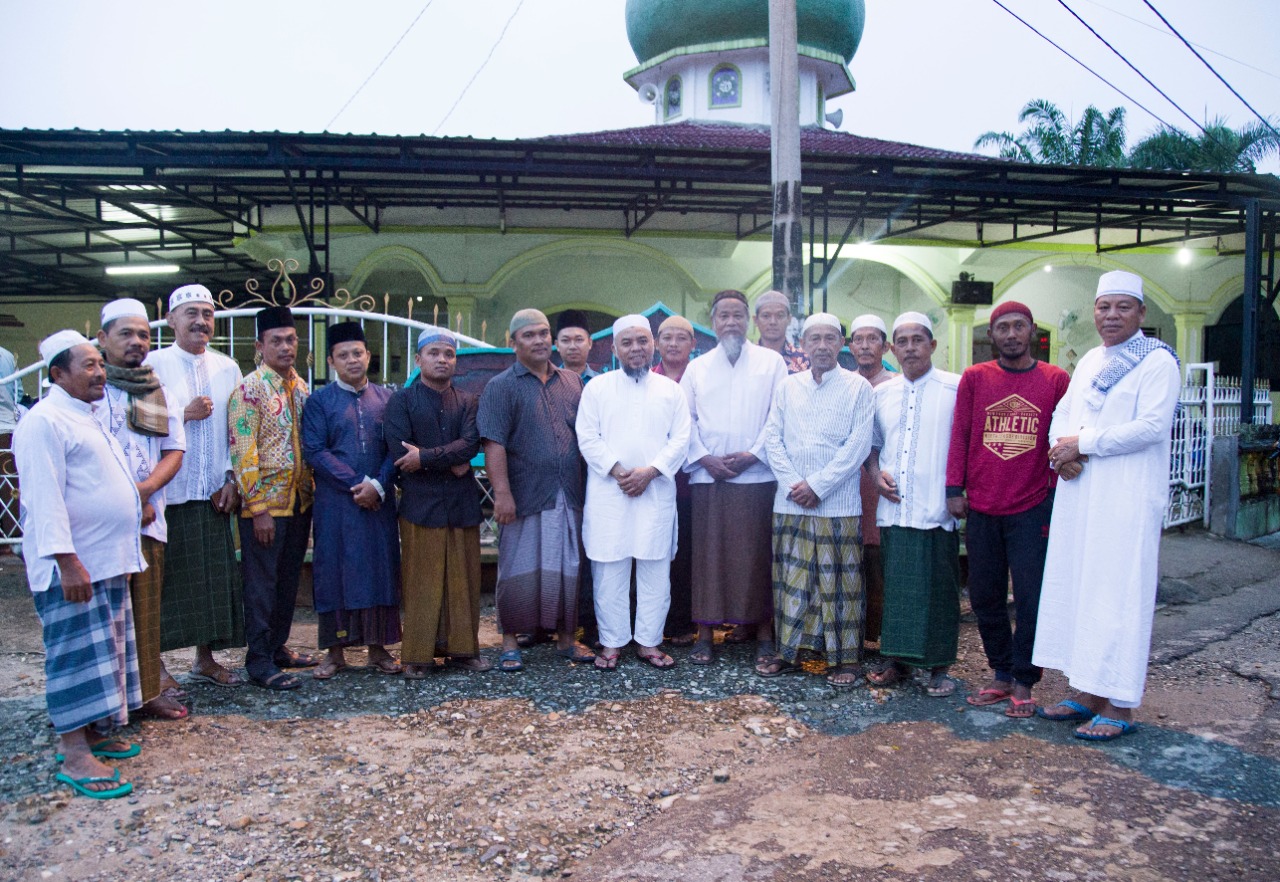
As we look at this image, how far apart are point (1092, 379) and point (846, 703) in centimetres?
168

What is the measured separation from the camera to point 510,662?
14.4 ft

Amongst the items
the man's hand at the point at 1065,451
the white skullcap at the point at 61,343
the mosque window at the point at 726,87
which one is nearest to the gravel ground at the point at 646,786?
the man's hand at the point at 1065,451

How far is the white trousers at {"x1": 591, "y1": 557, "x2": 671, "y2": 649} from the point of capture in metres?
4.45

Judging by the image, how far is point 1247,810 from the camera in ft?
9.64

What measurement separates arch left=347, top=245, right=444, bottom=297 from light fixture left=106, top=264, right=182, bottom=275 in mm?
4308

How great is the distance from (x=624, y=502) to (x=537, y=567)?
0.53m

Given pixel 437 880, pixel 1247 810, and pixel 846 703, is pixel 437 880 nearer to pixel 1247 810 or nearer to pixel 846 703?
pixel 846 703

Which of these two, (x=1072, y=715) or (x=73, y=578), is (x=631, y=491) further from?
(x=73, y=578)

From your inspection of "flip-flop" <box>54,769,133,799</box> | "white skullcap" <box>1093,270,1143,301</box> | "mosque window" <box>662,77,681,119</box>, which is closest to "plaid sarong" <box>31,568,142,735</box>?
"flip-flop" <box>54,769,133,799</box>

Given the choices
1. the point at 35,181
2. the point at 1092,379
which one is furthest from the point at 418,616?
the point at 35,181

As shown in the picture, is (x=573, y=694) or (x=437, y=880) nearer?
(x=437, y=880)

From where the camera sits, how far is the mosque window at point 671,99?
15281mm

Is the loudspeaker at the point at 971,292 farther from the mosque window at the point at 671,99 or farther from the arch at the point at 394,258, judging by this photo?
the arch at the point at 394,258

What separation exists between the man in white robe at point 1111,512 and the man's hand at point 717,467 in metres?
1.46
